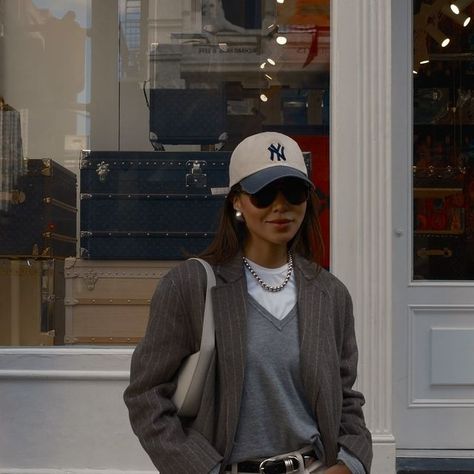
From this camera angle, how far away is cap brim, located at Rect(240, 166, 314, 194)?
2.05 meters

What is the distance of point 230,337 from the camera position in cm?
202

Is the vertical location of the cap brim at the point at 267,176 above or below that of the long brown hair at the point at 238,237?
above

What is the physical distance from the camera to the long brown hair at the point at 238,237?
2.18 meters

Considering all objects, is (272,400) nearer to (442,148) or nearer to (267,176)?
(267,176)

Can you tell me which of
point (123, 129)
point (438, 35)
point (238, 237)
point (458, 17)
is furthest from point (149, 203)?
point (238, 237)

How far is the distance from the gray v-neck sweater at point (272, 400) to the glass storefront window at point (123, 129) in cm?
317

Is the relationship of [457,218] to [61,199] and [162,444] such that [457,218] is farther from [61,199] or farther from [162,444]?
[162,444]

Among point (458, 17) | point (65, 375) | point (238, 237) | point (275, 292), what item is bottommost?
point (65, 375)

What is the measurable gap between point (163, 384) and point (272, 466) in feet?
1.05

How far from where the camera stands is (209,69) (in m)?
5.29

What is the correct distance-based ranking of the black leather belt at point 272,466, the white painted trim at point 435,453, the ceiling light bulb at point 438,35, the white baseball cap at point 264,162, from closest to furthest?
1. the black leather belt at point 272,466
2. the white baseball cap at point 264,162
3. the white painted trim at point 435,453
4. the ceiling light bulb at point 438,35

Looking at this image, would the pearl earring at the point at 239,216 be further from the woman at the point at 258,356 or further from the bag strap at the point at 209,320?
the bag strap at the point at 209,320

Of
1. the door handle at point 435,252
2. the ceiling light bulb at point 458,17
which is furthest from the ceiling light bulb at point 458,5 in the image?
the door handle at point 435,252

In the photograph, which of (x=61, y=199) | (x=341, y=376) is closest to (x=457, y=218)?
(x=61, y=199)
